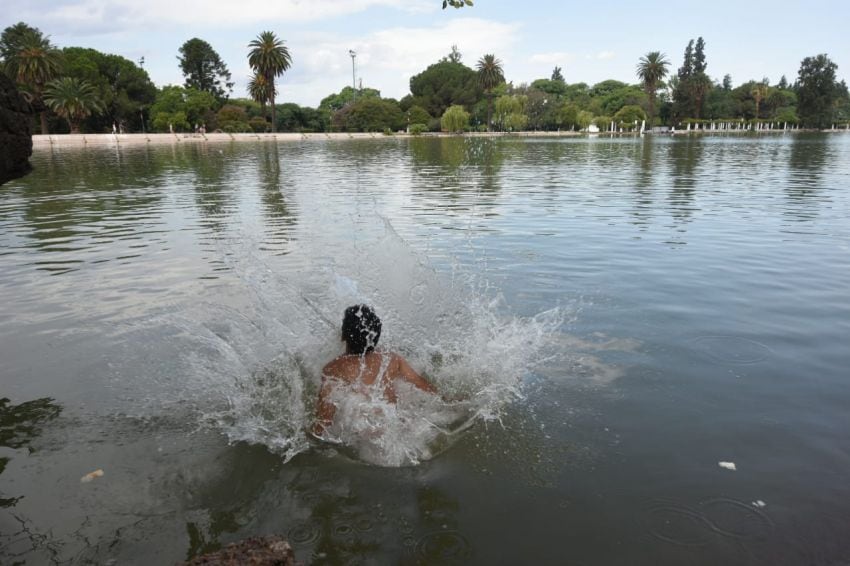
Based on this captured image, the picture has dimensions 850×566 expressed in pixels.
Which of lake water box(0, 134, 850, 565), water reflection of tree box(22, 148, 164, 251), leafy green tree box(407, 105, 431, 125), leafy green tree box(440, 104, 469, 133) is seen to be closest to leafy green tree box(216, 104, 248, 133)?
leafy green tree box(440, 104, 469, 133)

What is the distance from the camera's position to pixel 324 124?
114938mm

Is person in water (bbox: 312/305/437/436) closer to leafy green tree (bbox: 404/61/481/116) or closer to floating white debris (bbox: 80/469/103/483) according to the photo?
floating white debris (bbox: 80/469/103/483)

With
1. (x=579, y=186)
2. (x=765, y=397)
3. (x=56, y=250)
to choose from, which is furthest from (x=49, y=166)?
(x=765, y=397)

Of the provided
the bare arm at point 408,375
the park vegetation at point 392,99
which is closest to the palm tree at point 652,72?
the park vegetation at point 392,99

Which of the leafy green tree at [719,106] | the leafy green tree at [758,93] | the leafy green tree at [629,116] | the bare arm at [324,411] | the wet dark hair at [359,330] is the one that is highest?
the leafy green tree at [758,93]

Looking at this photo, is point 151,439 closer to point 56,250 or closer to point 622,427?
point 622,427

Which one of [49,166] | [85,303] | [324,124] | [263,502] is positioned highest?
[324,124]

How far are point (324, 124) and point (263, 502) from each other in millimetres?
117275

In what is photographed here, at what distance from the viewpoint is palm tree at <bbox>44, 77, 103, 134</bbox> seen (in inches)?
2744

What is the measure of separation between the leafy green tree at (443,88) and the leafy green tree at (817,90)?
66216mm

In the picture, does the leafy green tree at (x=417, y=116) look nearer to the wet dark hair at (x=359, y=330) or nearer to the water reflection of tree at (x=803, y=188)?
the water reflection of tree at (x=803, y=188)

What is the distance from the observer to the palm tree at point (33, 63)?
68438 mm

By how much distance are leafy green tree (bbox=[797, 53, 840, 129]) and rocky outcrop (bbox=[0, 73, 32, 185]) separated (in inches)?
5461

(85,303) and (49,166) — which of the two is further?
(49,166)
